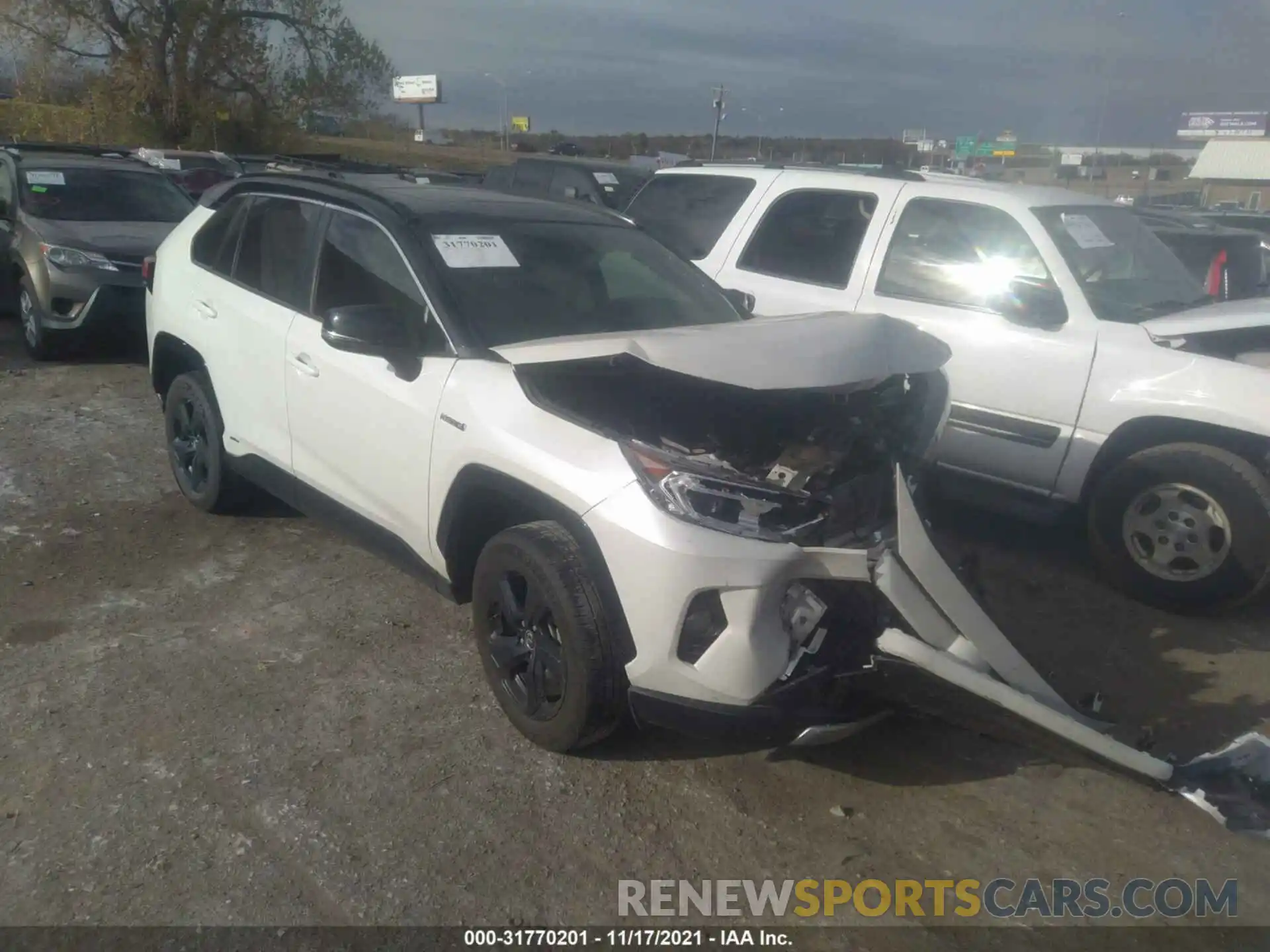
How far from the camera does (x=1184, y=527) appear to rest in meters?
4.91

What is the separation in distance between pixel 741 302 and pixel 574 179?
348 inches

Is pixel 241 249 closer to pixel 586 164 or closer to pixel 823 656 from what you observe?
pixel 823 656

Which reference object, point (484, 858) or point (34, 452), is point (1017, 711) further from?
point (34, 452)

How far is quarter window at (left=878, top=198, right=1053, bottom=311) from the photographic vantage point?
18.2 feet

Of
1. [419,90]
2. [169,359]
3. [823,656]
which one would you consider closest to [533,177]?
[169,359]

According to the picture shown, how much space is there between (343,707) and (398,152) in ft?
138

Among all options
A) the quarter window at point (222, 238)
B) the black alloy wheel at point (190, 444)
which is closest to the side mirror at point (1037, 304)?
the quarter window at point (222, 238)

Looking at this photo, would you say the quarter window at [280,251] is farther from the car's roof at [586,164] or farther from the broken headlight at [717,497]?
the car's roof at [586,164]

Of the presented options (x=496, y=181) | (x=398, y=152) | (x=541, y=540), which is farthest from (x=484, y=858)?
(x=398, y=152)

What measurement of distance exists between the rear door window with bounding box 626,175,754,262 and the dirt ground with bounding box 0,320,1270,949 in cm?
331

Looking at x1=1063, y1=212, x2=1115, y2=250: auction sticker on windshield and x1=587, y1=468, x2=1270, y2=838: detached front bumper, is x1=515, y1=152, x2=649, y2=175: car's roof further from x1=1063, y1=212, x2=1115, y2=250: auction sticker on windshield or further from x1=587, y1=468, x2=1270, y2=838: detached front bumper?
x1=587, y1=468, x2=1270, y2=838: detached front bumper

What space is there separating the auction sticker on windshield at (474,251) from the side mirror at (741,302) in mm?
Result: 1139

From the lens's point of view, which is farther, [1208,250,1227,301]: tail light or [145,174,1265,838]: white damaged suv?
[1208,250,1227,301]: tail light

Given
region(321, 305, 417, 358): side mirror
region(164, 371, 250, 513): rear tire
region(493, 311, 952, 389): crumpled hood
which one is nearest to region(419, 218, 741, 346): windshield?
region(321, 305, 417, 358): side mirror
